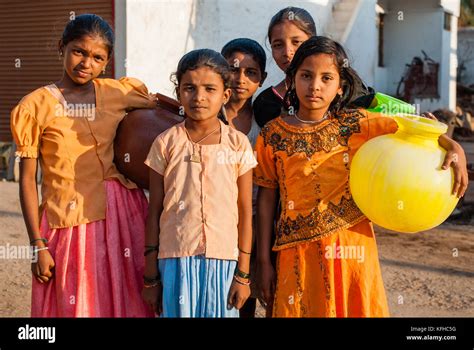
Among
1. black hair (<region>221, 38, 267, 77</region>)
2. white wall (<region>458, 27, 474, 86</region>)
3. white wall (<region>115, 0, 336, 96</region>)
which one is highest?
white wall (<region>458, 27, 474, 86</region>)

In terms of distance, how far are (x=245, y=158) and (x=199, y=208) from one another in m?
0.25

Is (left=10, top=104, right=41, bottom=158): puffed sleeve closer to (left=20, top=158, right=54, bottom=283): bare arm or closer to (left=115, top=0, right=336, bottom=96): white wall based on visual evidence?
(left=20, top=158, right=54, bottom=283): bare arm

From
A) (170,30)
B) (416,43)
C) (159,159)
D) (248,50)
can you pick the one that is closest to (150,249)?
(159,159)

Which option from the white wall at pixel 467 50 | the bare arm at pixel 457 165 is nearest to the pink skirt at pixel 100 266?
the bare arm at pixel 457 165

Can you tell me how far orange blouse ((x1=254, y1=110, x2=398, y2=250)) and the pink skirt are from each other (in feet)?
1.98

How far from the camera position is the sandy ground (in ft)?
14.5

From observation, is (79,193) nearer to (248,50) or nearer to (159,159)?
(159,159)

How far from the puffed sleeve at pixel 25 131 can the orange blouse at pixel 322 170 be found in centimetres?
91

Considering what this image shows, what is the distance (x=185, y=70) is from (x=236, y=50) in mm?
471

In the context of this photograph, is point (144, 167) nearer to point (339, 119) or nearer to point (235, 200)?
point (235, 200)

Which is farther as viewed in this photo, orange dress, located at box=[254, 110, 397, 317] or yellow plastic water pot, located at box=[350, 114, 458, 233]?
orange dress, located at box=[254, 110, 397, 317]

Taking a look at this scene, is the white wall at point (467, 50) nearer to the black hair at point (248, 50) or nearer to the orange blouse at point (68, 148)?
the black hair at point (248, 50)

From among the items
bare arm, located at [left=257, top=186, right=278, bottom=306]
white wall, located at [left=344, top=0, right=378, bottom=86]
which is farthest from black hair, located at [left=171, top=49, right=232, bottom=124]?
white wall, located at [left=344, top=0, right=378, bottom=86]

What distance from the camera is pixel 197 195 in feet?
7.98
